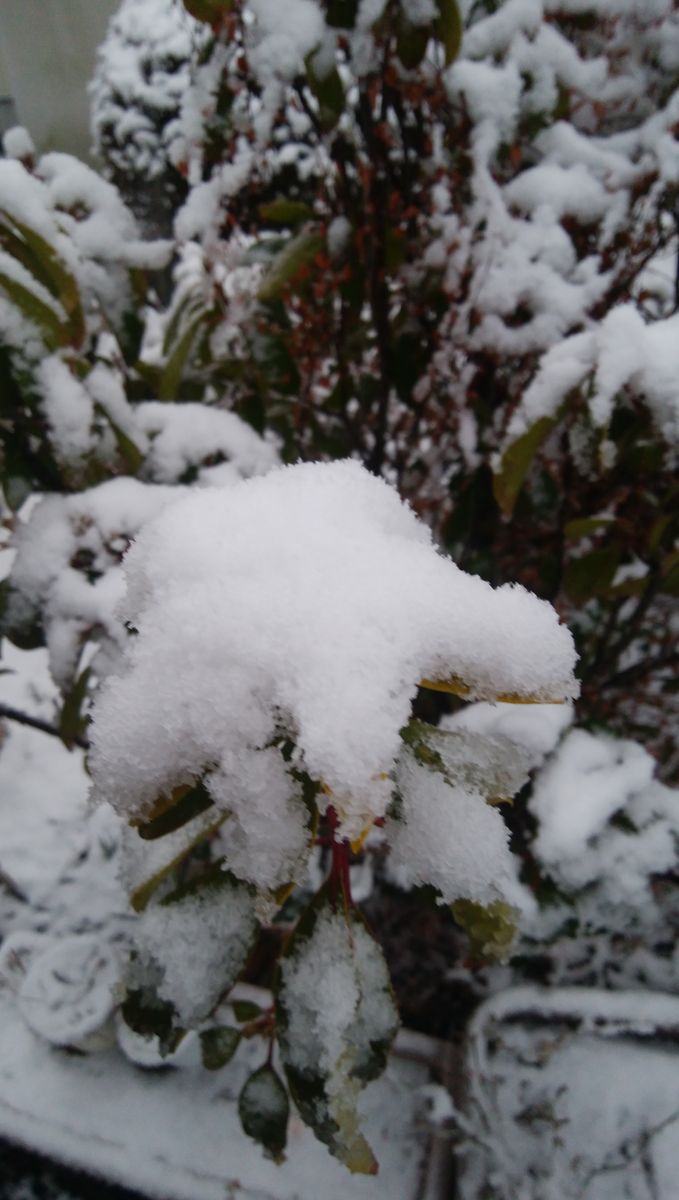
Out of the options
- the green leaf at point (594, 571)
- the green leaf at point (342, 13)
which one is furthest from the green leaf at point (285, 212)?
the green leaf at point (594, 571)

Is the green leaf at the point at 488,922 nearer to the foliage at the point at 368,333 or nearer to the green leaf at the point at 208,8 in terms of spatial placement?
the foliage at the point at 368,333

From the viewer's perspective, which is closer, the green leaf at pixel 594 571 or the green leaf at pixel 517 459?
the green leaf at pixel 517 459

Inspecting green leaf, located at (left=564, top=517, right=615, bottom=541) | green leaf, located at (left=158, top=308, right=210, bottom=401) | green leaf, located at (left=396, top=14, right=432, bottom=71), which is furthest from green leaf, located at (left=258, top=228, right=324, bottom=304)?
green leaf, located at (left=564, top=517, right=615, bottom=541)

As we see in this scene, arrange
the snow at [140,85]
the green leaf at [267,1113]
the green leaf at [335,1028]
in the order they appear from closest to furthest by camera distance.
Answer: the green leaf at [335,1028]
the green leaf at [267,1113]
the snow at [140,85]

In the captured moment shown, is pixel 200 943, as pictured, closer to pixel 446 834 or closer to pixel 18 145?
pixel 446 834

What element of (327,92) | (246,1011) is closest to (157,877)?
(246,1011)

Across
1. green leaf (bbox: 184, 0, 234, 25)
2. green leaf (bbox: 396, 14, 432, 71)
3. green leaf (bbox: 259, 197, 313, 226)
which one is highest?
green leaf (bbox: 396, 14, 432, 71)

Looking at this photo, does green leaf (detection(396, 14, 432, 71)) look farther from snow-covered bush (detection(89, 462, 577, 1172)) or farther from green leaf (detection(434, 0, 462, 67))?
snow-covered bush (detection(89, 462, 577, 1172))
